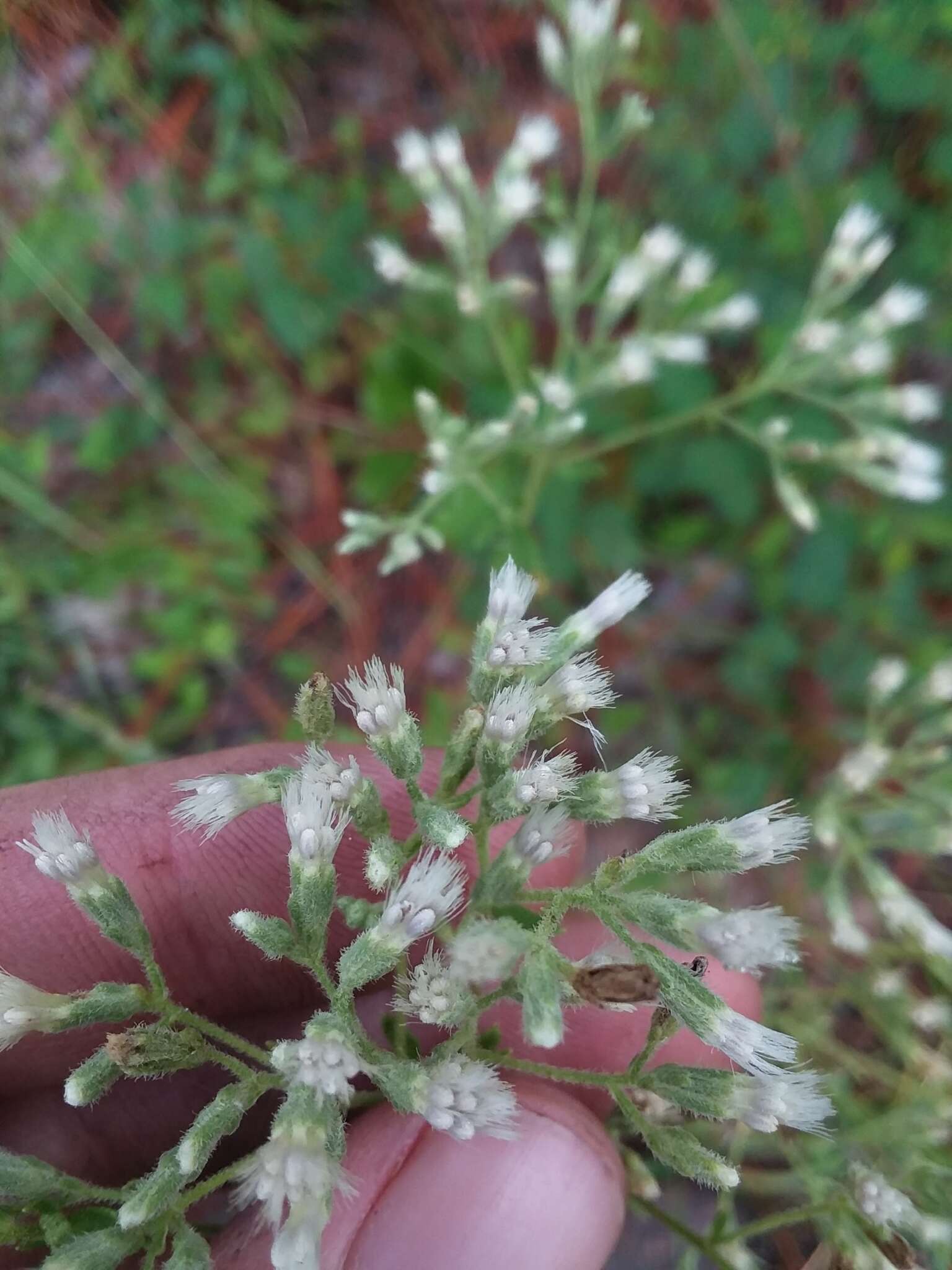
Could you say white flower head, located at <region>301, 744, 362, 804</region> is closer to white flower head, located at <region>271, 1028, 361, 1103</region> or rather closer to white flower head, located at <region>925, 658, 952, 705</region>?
white flower head, located at <region>271, 1028, 361, 1103</region>

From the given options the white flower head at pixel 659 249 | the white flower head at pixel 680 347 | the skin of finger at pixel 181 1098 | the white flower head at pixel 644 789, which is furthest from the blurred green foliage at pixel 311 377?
the white flower head at pixel 644 789

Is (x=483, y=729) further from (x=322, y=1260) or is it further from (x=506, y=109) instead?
(x=506, y=109)

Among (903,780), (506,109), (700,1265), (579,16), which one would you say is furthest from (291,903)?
(506,109)

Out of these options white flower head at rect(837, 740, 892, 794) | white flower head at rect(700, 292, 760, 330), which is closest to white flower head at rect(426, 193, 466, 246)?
white flower head at rect(700, 292, 760, 330)

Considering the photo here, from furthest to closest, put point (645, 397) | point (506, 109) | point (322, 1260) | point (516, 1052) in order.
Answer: point (506, 109) → point (645, 397) → point (516, 1052) → point (322, 1260)

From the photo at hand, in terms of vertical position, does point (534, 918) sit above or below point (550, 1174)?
above

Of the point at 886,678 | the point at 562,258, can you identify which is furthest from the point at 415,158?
the point at 886,678

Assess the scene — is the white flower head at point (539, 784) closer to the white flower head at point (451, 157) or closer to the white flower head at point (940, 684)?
the white flower head at point (940, 684)
